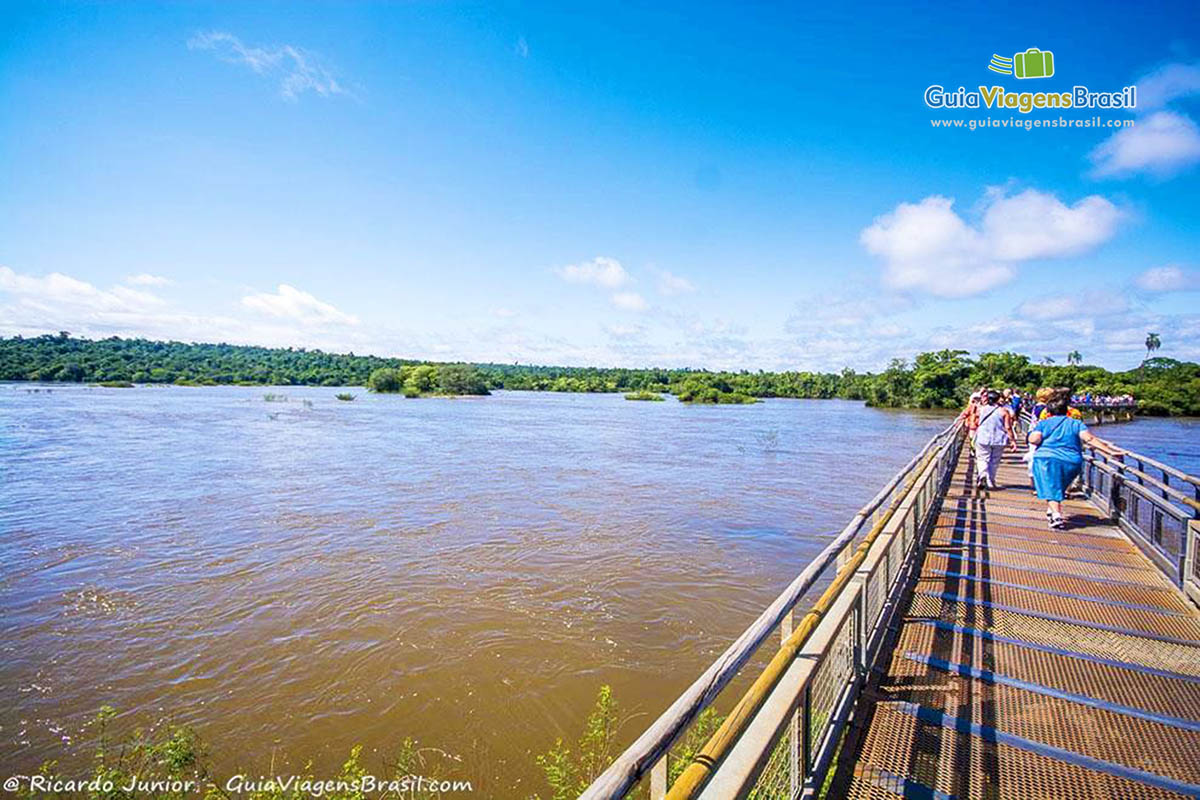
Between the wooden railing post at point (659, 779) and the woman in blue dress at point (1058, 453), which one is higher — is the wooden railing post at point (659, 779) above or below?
below

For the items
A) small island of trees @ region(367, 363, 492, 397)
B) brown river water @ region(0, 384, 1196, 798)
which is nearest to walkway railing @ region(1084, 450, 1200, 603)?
brown river water @ region(0, 384, 1196, 798)

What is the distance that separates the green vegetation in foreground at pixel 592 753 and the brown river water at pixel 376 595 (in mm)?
284

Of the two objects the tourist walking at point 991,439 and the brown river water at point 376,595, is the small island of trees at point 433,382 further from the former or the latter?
the tourist walking at point 991,439

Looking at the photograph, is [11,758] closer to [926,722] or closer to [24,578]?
[24,578]

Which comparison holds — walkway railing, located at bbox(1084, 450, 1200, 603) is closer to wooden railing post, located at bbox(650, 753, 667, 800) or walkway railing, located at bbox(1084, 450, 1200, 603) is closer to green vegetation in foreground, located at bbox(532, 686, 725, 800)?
green vegetation in foreground, located at bbox(532, 686, 725, 800)

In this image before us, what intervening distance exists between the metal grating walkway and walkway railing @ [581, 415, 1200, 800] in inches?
8.8

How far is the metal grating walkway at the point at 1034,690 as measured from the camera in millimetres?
2975

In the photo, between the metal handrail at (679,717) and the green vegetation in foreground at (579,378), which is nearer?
the metal handrail at (679,717)

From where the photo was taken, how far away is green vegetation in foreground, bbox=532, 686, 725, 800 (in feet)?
15.7

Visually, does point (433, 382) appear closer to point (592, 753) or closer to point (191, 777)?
point (191, 777)

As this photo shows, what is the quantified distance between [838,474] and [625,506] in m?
9.94

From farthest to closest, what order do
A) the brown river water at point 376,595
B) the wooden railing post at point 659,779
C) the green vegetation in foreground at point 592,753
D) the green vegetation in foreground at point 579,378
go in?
the green vegetation in foreground at point 579,378 → the brown river water at point 376,595 → the green vegetation in foreground at point 592,753 → the wooden railing post at point 659,779

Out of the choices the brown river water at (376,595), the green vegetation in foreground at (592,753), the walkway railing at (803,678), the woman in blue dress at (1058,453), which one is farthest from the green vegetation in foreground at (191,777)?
the woman in blue dress at (1058,453)

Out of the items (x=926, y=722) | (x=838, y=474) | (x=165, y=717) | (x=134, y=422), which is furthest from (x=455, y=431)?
(x=926, y=722)
